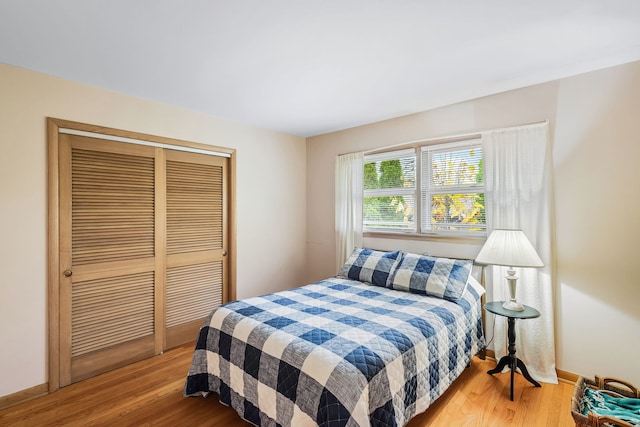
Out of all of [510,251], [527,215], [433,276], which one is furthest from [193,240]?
[527,215]

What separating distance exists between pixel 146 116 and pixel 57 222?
3.80 ft

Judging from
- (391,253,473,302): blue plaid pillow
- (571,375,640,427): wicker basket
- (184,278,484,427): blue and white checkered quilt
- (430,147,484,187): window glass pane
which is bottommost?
(571,375,640,427): wicker basket

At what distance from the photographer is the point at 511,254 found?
2.27 metres

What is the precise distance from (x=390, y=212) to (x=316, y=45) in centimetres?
208

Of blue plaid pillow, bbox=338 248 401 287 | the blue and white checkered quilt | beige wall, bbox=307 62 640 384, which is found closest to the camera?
the blue and white checkered quilt

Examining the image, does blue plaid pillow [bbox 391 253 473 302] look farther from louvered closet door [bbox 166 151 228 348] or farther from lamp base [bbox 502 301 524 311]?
louvered closet door [bbox 166 151 228 348]

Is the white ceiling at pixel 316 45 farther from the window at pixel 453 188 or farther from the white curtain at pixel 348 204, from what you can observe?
the white curtain at pixel 348 204

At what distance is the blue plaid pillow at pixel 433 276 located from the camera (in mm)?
2525

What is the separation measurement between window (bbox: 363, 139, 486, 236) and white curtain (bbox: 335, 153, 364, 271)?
0.35 ft

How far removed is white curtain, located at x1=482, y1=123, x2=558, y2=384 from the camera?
244cm

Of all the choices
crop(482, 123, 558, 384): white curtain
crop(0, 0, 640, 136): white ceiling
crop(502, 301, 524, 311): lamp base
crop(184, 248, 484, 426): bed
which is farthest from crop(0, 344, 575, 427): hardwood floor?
crop(0, 0, 640, 136): white ceiling

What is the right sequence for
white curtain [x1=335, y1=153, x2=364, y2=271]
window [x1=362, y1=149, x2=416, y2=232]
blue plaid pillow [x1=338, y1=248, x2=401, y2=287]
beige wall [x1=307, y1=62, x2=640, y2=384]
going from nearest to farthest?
1. beige wall [x1=307, y1=62, x2=640, y2=384]
2. blue plaid pillow [x1=338, y1=248, x2=401, y2=287]
3. window [x1=362, y1=149, x2=416, y2=232]
4. white curtain [x1=335, y1=153, x2=364, y2=271]

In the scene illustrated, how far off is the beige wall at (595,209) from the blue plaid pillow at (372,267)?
1.33m

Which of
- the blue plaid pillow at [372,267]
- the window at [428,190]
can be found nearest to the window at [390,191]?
the window at [428,190]
